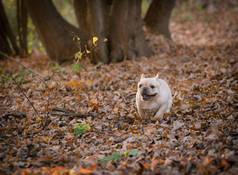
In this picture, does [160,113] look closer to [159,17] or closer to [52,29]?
[52,29]

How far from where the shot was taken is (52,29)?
9922 mm

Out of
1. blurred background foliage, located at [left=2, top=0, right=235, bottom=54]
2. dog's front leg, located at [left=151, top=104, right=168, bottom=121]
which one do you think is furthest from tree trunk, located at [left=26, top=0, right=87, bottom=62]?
blurred background foliage, located at [left=2, top=0, right=235, bottom=54]

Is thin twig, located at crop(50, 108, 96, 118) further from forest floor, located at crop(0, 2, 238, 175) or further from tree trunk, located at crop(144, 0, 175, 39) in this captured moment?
tree trunk, located at crop(144, 0, 175, 39)

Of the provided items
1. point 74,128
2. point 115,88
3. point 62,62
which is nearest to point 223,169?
point 74,128

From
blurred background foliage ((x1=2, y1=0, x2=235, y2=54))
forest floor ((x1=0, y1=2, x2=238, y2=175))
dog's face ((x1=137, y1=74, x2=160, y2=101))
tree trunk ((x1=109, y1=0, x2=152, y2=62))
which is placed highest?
blurred background foliage ((x1=2, y1=0, x2=235, y2=54))

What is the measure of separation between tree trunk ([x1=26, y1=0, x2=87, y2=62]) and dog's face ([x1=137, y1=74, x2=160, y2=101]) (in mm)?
5569

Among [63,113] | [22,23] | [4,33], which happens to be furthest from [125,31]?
[4,33]

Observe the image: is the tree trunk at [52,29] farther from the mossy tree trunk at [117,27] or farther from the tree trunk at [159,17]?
the tree trunk at [159,17]

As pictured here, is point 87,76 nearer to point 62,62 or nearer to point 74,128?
point 62,62

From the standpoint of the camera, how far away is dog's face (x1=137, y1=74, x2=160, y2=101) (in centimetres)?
464

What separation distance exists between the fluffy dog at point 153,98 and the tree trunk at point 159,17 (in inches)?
305

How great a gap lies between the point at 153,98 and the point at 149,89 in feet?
0.95

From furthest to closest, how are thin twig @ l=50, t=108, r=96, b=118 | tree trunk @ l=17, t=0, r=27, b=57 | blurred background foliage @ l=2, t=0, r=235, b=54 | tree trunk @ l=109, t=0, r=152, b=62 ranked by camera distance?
blurred background foliage @ l=2, t=0, r=235, b=54 < tree trunk @ l=17, t=0, r=27, b=57 < tree trunk @ l=109, t=0, r=152, b=62 < thin twig @ l=50, t=108, r=96, b=118

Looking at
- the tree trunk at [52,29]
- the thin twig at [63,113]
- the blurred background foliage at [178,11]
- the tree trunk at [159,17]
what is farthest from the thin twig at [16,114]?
the blurred background foliage at [178,11]
